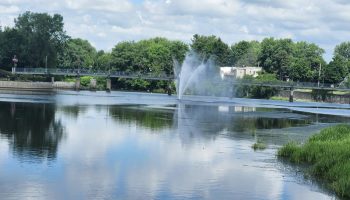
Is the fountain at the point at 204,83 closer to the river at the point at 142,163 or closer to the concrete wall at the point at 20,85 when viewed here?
the concrete wall at the point at 20,85

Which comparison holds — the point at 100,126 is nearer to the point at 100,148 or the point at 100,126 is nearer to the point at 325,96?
the point at 100,148

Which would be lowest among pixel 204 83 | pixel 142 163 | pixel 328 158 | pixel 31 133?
pixel 142 163

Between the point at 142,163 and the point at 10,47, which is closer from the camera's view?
the point at 142,163

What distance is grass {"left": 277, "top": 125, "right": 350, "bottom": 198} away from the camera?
Answer: 29172mm

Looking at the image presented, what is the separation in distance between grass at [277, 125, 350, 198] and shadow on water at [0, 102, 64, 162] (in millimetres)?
16025

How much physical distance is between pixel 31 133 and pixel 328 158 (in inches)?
1040

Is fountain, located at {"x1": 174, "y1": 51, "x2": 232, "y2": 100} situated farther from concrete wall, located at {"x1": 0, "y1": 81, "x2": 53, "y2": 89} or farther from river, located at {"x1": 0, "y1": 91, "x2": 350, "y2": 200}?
Result: river, located at {"x1": 0, "y1": 91, "x2": 350, "y2": 200}

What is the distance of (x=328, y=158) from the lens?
33.8 m

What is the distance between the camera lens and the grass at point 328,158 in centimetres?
2917

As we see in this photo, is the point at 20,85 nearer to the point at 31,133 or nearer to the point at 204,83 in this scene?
the point at 204,83

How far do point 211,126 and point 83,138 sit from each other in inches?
812

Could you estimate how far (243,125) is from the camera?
68312mm

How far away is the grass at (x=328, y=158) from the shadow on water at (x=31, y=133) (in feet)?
52.6

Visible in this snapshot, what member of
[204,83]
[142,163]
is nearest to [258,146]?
[142,163]
